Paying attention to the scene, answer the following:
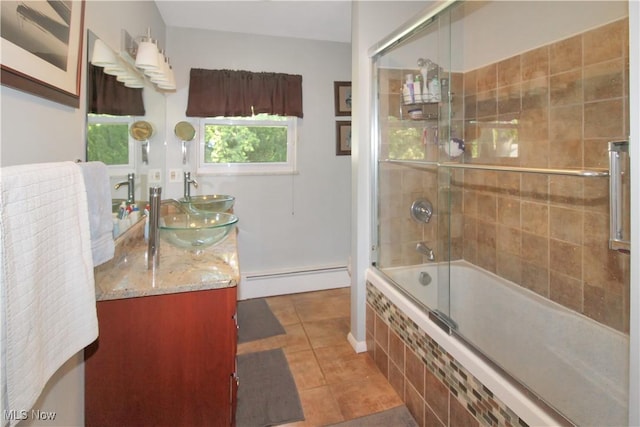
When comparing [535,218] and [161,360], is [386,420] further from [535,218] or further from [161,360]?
[535,218]

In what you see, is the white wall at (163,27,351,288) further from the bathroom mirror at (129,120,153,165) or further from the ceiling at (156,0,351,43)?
the bathroom mirror at (129,120,153,165)

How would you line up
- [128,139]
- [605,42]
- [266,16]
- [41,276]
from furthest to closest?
[266,16], [128,139], [605,42], [41,276]

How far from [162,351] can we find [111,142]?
0.99m

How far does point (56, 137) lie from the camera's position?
1184 millimetres

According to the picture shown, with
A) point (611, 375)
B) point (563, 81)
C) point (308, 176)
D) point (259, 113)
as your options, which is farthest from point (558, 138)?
point (259, 113)

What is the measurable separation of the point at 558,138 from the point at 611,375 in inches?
44.6

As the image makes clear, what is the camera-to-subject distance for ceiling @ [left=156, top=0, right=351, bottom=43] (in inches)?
96.1

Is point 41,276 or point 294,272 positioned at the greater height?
point 41,276

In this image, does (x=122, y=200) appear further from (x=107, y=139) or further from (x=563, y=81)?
(x=563, y=81)

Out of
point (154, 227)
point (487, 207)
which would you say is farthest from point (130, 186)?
point (487, 207)

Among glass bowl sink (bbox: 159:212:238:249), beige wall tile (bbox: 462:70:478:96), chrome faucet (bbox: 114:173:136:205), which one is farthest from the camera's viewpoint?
beige wall tile (bbox: 462:70:478:96)

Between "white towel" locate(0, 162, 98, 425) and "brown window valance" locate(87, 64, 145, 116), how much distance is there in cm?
65

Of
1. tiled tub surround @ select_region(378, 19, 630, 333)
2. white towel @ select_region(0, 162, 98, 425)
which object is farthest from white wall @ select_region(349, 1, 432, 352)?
white towel @ select_region(0, 162, 98, 425)

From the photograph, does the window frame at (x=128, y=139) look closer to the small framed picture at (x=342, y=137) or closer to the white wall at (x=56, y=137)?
the white wall at (x=56, y=137)
